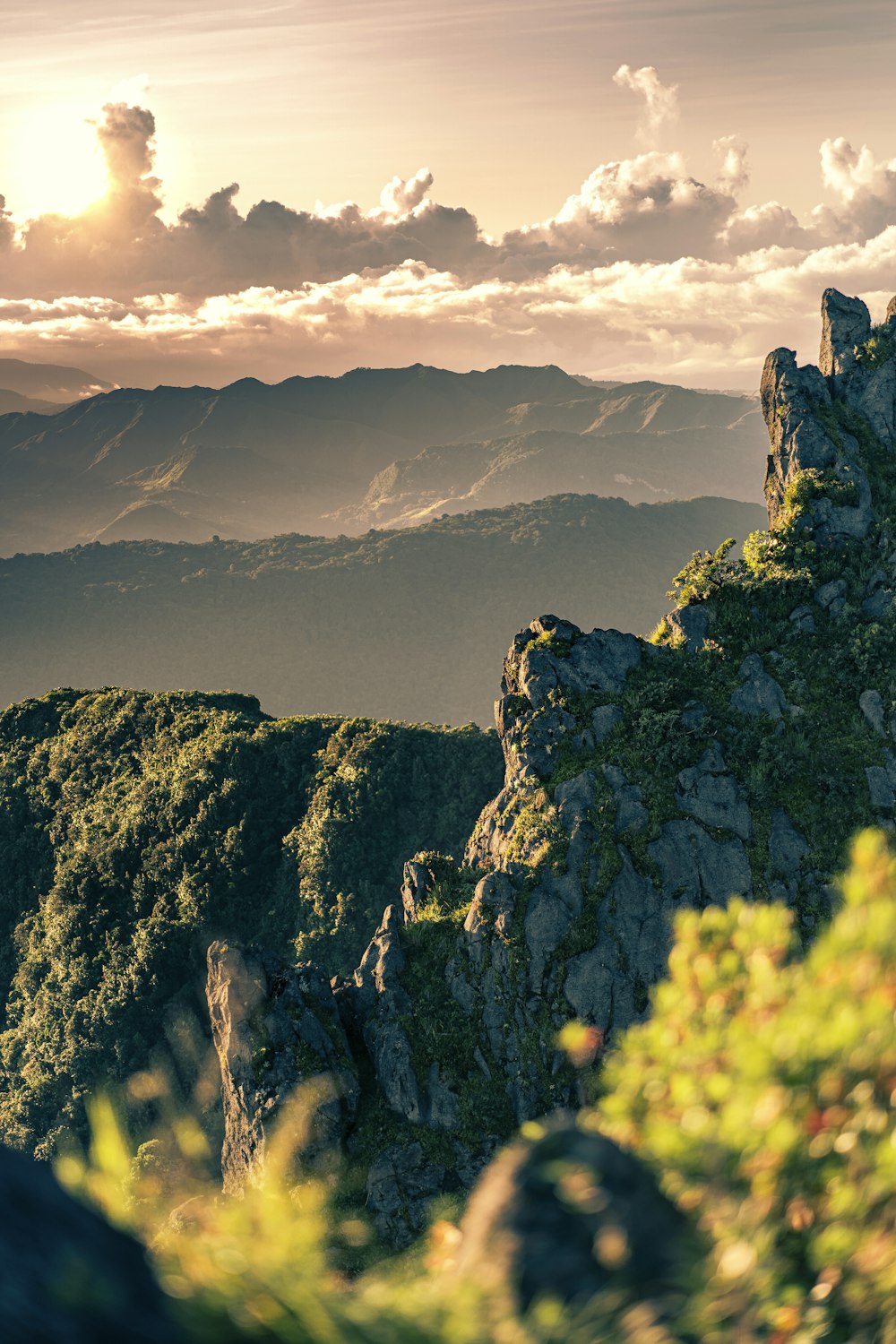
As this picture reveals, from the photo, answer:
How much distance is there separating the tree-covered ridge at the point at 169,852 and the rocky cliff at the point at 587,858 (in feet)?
83.0

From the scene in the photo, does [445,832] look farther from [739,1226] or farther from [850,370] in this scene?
[739,1226]

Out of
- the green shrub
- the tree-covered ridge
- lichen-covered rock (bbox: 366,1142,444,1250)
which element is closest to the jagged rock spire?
lichen-covered rock (bbox: 366,1142,444,1250)

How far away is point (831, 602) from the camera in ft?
125

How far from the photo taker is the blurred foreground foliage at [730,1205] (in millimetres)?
6586

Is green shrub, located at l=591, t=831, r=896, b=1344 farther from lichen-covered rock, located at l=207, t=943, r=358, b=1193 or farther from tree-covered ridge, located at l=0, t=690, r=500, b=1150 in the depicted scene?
tree-covered ridge, located at l=0, t=690, r=500, b=1150

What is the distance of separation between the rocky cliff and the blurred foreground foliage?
23612 mm

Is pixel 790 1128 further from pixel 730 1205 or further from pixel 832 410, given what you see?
pixel 832 410

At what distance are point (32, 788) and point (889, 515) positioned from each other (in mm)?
61763

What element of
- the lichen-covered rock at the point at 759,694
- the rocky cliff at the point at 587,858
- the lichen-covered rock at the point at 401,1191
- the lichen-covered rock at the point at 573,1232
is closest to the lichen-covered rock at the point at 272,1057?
the rocky cliff at the point at 587,858

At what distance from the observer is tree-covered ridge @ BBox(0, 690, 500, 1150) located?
57.0 m

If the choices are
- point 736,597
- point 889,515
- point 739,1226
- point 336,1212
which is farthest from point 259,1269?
point 889,515

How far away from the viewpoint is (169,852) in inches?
2502

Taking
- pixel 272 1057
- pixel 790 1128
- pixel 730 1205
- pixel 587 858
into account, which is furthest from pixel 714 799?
pixel 790 1128

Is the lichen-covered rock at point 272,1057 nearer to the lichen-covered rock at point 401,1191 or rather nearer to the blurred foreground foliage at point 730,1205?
the lichen-covered rock at point 401,1191
